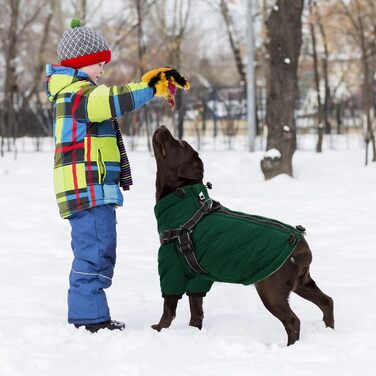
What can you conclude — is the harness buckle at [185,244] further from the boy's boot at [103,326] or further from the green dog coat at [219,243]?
the boy's boot at [103,326]

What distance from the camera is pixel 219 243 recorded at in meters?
3.40

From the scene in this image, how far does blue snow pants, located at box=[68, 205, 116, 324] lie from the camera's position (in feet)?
11.9

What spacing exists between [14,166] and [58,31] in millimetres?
17365

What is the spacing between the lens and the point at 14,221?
24.5ft

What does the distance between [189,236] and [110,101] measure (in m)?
0.80

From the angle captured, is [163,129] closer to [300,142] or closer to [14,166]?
[14,166]

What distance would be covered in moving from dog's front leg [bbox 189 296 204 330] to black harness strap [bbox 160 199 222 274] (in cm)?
33

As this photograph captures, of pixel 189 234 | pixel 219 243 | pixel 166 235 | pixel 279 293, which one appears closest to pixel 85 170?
pixel 166 235

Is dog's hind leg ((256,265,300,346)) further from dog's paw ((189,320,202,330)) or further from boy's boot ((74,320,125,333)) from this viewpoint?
boy's boot ((74,320,125,333))

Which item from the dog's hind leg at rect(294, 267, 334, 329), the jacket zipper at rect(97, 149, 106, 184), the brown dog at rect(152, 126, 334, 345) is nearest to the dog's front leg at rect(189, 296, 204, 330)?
the brown dog at rect(152, 126, 334, 345)

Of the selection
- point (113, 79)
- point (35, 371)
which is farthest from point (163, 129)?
point (113, 79)

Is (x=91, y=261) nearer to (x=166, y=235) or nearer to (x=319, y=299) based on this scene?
(x=166, y=235)

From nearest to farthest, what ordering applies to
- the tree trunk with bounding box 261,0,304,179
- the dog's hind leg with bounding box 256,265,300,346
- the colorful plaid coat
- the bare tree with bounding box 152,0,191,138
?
the dog's hind leg with bounding box 256,265,300,346
the colorful plaid coat
the tree trunk with bounding box 261,0,304,179
the bare tree with bounding box 152,0,191,138

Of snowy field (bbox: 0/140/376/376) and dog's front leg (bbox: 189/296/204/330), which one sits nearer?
snowy field (bbox: 0/140/376/376)
